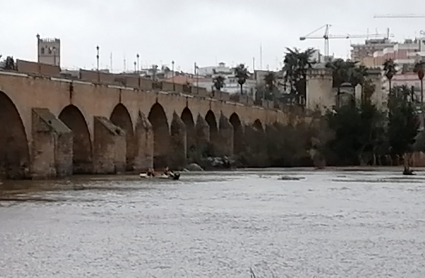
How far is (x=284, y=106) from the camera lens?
9656 centimetres

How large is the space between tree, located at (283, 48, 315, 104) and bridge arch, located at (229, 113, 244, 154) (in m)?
37.0

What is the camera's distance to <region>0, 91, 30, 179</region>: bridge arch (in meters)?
41.9

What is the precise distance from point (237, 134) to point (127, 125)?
22.5 m

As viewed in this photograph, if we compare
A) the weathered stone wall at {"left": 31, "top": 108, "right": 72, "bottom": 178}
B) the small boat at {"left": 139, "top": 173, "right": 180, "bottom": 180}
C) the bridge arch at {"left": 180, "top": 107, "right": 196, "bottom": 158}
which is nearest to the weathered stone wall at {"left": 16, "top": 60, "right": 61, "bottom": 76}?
the weathered stone wall at {"left": 31, "top": 108, "right": 72, "bottom": 178}

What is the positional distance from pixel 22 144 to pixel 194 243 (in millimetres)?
21816

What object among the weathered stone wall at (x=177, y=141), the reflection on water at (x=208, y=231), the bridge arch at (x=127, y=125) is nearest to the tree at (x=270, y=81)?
the weathered stone wall at (x=177, y=141)

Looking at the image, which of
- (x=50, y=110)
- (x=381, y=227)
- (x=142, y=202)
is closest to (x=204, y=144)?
(x=50, y=110)

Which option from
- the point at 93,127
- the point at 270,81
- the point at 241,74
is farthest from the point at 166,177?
the point at 270,81

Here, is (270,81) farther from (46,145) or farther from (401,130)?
(46,145)

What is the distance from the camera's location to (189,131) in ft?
220

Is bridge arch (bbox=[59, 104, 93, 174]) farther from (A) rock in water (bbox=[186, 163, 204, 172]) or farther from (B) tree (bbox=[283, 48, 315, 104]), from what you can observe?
(B) tree (bbox=[283, 48, 315, 104])

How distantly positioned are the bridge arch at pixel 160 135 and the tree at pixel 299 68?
183ft

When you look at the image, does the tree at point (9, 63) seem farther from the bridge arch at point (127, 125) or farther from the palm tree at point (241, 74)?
the palm tree at point (241, 74)

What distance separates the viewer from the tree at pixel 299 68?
11788cm
